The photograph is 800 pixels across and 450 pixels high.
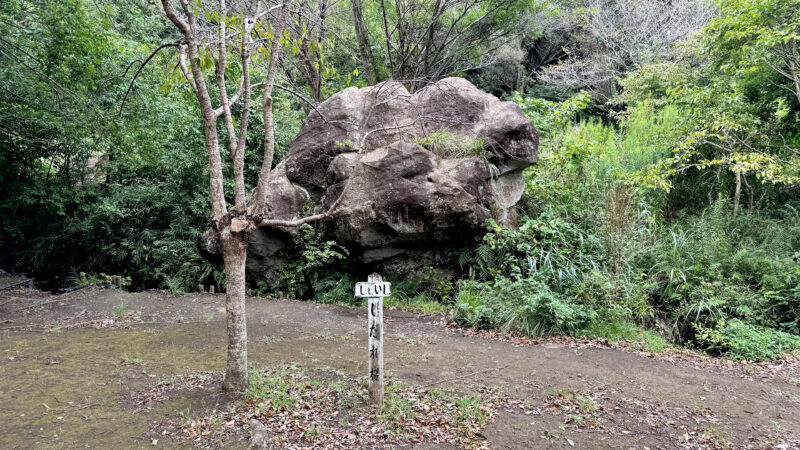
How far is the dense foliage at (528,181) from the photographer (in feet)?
23.3

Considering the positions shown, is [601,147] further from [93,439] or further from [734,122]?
[93,439]

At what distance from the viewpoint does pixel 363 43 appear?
12.1 m

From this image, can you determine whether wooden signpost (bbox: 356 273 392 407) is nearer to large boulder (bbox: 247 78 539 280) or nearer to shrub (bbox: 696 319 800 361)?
large boulder (bbox: 247 78 539 280)

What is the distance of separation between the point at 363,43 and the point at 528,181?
5848mm

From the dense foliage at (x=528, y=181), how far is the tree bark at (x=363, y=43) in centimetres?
4

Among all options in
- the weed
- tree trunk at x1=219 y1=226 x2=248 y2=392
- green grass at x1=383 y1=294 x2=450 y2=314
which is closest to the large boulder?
green grass at x1=383 y1=294 x2=450 y2=314

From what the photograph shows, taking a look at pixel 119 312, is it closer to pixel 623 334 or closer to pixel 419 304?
pixel 419 304

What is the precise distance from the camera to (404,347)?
6000 mm

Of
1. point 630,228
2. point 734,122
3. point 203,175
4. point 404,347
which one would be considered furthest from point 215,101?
point 734,122

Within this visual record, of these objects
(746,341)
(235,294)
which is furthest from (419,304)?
(746,341)

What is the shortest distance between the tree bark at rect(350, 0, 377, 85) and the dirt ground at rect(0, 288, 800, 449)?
7.27 metres

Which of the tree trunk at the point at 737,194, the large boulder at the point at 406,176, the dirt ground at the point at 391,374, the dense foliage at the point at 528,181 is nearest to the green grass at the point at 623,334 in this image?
the dense foliage at the point at 528,181

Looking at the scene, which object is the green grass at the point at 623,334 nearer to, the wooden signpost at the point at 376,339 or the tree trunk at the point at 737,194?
the wooden signpost at the point at 376,339

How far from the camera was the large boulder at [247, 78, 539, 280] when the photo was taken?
819 centimetres
